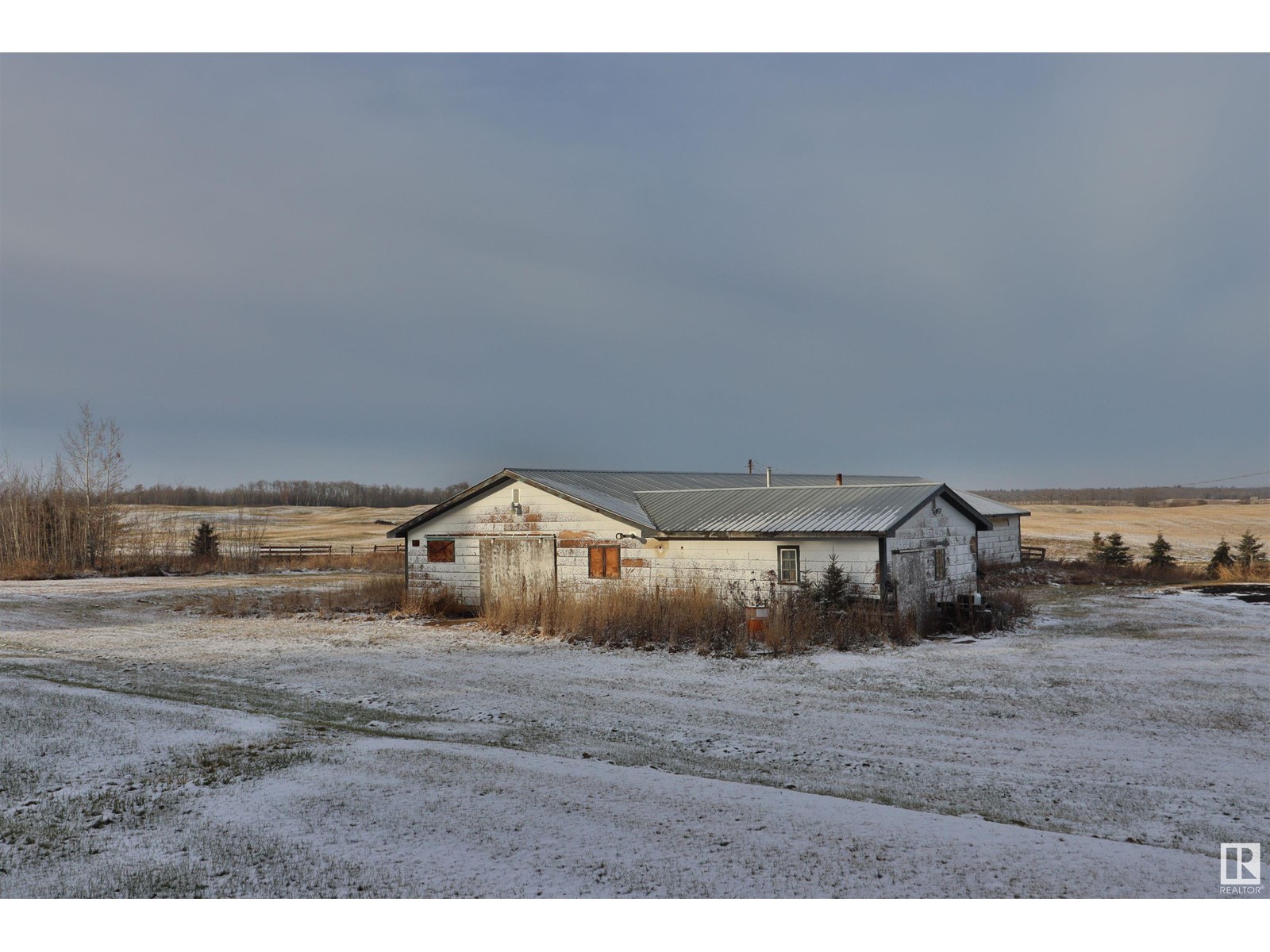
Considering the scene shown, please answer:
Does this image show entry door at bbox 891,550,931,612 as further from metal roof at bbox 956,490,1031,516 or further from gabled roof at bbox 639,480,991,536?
metal roof at bbox 956,490,1031,516

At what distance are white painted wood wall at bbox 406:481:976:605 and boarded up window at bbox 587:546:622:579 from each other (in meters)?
0.13

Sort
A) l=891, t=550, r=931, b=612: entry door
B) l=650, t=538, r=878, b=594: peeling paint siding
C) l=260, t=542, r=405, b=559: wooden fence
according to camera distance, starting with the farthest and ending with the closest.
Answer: l=260, t=542, r=405, b=559: wooden fence < l=891, t=550, r=931, b=612: entry door < l=650, t=538, r=878, b=594: peeling paint siding

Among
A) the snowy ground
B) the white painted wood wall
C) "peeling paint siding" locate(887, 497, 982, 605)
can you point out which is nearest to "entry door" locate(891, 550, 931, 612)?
"peeling paint siding" locate(887, 497, 982, 605)

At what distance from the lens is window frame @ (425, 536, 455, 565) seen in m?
22.0

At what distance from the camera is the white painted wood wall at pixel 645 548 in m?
18.1

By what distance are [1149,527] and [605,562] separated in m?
59.1

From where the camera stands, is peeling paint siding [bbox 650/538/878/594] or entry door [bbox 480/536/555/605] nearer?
peeling paint siding [bbox 650/538/878/594]

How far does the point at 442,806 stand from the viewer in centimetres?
698

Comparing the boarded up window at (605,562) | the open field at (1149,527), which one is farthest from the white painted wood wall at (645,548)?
the open field at (1149,527)

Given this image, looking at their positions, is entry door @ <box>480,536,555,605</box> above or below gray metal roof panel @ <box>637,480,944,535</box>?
below

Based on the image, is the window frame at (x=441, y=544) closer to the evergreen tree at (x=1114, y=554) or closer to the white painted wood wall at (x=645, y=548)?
the white painted wood wall at (x=645, y=548)

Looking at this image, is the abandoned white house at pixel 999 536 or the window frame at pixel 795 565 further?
the abandoned white house at pixel 999 536

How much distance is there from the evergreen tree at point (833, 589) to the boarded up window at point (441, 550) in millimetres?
9871
